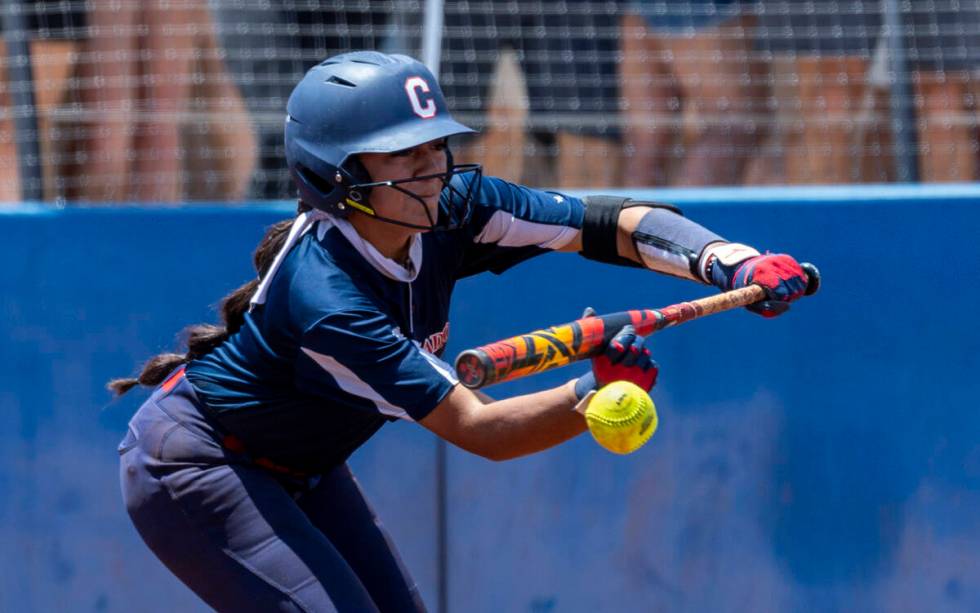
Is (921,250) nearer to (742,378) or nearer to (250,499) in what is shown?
(742,378)

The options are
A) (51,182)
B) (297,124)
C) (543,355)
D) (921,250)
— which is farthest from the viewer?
(51,182)

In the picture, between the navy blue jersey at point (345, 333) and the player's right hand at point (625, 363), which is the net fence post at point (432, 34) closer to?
the navy blue jersey at point (345, 333)

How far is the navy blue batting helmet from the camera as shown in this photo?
2.94 meters

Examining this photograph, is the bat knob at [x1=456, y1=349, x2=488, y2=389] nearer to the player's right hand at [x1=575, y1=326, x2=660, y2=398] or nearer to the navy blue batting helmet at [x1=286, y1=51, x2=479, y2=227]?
the player's right hand at [x1=575, y1=326, x2=660, y2=398]

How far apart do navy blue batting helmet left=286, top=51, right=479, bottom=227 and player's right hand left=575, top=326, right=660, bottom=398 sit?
1.85ft

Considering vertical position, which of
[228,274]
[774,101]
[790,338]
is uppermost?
[774,101]

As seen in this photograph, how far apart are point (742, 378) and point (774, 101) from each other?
1.31 m

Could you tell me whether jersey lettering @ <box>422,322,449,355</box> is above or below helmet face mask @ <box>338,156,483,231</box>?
below

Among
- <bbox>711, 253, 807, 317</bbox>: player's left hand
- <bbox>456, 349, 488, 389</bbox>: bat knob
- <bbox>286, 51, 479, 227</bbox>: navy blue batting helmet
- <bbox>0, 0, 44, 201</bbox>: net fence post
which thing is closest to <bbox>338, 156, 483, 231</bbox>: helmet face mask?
<bbox>286, 51, 479, 227</bbox>: navy blue batting helmet

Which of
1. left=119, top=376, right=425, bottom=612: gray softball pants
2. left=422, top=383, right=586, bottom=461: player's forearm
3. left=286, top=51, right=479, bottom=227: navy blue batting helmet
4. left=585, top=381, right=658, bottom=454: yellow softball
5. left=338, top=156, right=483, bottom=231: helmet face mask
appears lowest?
left=119, top=376, right=425, bottom=612: gray softball pants

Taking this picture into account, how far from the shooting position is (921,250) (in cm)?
421

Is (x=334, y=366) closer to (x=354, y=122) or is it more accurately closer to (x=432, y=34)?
(x=354, y=122)

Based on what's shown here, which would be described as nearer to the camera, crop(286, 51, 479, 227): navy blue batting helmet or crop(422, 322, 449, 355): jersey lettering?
crop(286, 51, 479, 227): navy blue batting helmet

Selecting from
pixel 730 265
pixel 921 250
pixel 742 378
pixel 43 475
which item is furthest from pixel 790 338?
pixel 43 475
